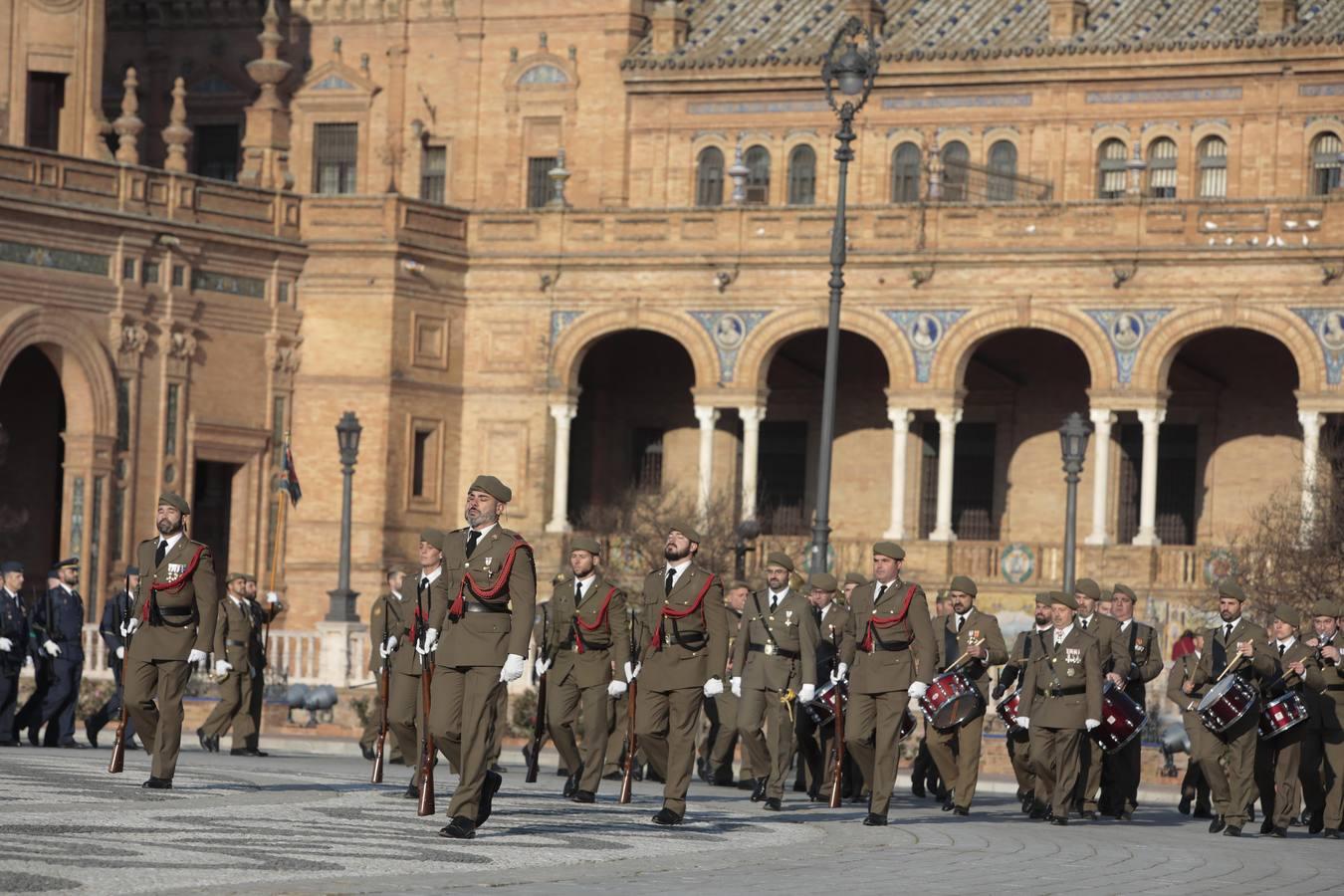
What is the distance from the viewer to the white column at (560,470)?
4569cm

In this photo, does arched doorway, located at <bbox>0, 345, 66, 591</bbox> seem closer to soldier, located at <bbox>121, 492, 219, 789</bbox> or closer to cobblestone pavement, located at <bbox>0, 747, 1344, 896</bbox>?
cobblestone pavement, located at <bbox>0, 747, 1344, 896</bbox>

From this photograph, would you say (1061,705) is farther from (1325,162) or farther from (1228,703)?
(1325,162)

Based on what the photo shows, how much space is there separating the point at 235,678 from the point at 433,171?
24949mm

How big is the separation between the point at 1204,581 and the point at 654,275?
9867 millimetres

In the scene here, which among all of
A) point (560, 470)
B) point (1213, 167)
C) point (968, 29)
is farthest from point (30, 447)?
point (1213, 167)

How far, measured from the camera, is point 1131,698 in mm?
22703

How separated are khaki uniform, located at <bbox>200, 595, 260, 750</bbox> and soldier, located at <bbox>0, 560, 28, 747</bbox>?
1.88 meters

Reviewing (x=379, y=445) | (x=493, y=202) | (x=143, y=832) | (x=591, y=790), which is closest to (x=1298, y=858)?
(x=591, y=790)

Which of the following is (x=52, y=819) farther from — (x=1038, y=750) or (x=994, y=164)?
(x=994, y=164)

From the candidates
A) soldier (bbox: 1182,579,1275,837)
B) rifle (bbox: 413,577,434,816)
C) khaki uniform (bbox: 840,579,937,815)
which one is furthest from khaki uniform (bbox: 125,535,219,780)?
soldier (bbox: 1182,579,1275,837)

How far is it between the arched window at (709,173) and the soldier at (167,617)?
31146 mm

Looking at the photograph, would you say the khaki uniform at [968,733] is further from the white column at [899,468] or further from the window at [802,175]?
the window at [802,175]

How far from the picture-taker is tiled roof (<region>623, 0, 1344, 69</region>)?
149 ft

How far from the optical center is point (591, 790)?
20.0 m
